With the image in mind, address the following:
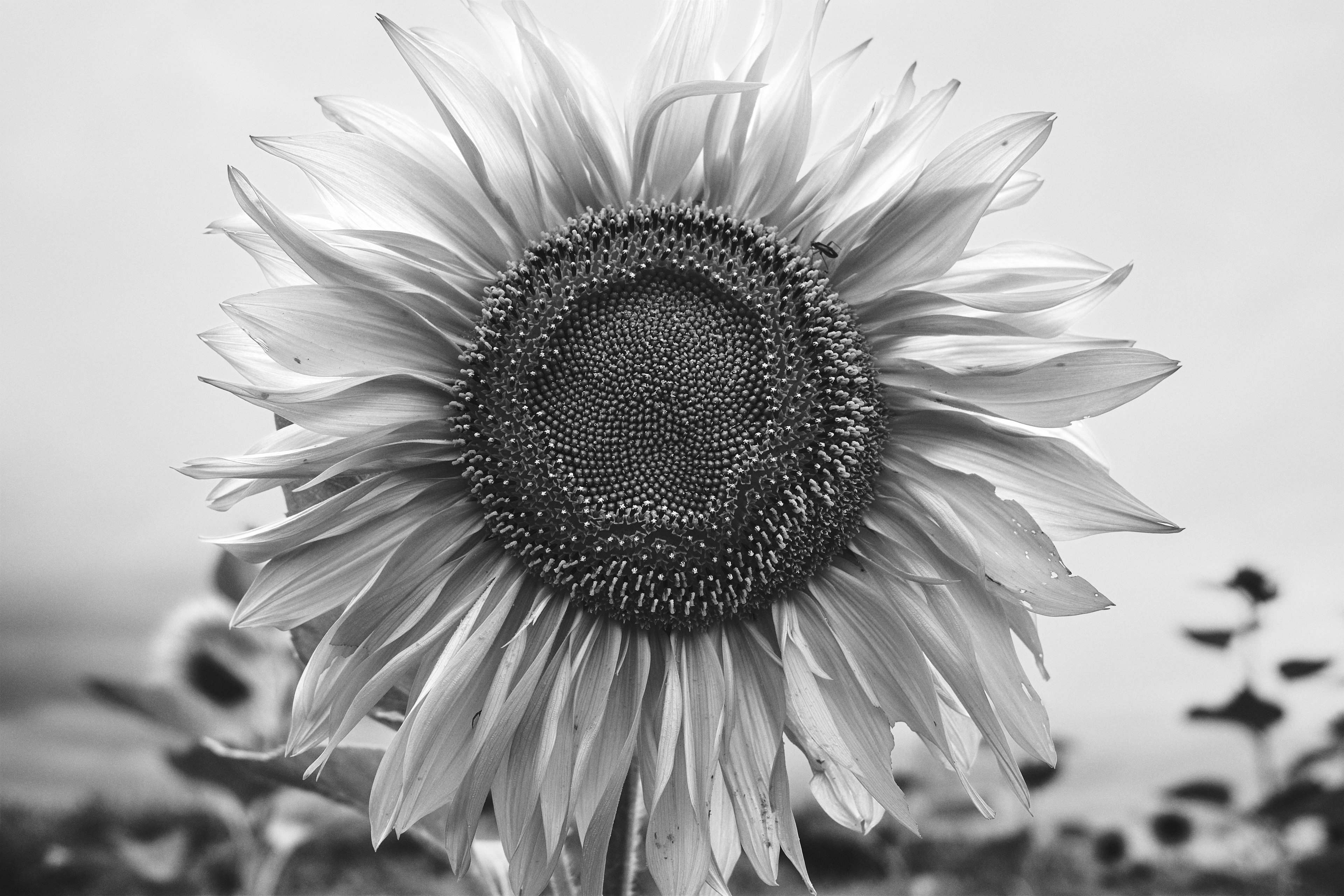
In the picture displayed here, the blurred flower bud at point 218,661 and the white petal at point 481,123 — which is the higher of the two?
the white petal at point 481,123

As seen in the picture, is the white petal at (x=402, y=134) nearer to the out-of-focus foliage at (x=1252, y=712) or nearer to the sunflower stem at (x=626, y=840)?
the sunflower stem at (x=626, y=840)

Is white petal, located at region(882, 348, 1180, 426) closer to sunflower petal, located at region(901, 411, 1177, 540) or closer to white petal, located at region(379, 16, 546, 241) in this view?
sunflower petal, located at region(901, 411, 1177, 540)

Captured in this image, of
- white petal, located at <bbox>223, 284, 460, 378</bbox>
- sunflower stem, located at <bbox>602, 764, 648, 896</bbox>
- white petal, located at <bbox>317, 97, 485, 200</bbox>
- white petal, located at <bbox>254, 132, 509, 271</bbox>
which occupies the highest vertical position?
white petal, located at <bbox>317, 97, 485, 200</bbox>

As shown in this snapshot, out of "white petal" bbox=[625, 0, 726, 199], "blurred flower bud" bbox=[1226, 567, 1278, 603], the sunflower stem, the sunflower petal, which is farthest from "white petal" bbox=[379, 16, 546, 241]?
"blurred flower bud" bbox=[1226, 567, 1278, 603]

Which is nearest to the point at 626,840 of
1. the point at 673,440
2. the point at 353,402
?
the point at 673,440

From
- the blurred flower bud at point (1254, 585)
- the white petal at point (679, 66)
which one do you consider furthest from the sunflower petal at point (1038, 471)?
the blurred flower bud at point (1254, 585)

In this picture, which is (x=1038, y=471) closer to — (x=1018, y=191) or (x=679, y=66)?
(x=1018, y=191)

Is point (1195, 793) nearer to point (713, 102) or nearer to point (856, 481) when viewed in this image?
point (856, 481)

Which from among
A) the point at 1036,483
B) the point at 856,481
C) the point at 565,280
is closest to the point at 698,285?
the point at 565,280

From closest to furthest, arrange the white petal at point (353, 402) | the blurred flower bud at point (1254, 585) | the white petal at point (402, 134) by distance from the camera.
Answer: the white petal at point (353, 402)
the white petal at point (402, 134)
the blurred flower bud at point (1254, 585)
